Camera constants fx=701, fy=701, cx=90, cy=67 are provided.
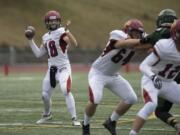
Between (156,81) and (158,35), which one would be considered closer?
(156,81)

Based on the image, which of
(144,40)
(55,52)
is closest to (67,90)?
(55,52)

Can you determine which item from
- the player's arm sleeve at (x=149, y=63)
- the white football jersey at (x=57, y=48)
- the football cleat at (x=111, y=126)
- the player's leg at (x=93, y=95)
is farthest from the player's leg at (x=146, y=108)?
the white football jersey at (x=57, y=48)

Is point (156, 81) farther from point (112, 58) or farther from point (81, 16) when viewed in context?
point (81, 16)

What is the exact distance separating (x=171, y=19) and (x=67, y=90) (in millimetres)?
2502

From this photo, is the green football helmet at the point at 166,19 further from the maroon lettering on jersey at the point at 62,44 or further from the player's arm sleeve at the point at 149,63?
the maroon lettering on jersey at the point at 62,44

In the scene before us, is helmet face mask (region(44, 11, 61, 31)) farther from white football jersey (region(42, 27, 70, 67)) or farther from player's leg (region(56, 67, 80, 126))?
player's leg (region(56, 67, 80, 126))

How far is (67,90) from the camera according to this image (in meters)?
11.6

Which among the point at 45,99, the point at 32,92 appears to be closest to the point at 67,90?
the point at 45,99

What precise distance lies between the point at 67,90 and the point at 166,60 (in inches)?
115

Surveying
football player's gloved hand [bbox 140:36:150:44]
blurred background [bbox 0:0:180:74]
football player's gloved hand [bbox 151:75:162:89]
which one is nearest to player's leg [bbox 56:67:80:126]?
football player's gloved hand [bbox 140:36:150:44]

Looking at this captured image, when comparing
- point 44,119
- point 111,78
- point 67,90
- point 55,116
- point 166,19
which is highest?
point 166,19

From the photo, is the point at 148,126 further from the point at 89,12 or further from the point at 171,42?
the point at 89,12

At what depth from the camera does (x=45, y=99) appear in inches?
476

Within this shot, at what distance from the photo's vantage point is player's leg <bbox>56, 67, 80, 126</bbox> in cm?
1159
